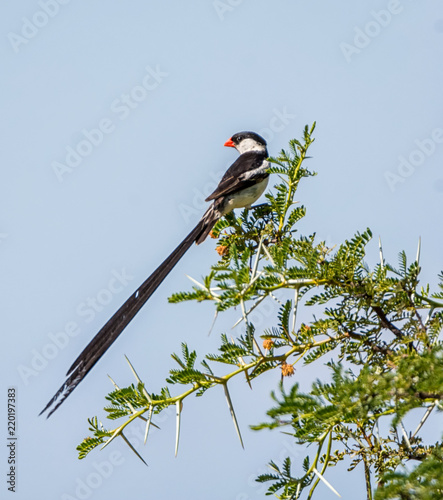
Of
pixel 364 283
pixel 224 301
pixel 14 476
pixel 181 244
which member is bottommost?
pixel 14 476

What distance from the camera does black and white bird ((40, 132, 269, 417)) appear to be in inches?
96.0

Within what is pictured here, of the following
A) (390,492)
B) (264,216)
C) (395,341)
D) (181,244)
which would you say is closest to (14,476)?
(181,244)

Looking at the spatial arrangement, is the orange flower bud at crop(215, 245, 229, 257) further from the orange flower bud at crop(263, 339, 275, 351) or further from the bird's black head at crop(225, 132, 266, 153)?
the bird's black head at crop(225, 132, 266, 153)

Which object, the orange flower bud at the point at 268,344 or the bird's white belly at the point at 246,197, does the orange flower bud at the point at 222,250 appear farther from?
the bird's white belly at the point at 246,197

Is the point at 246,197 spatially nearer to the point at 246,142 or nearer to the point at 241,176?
the point at 241,176

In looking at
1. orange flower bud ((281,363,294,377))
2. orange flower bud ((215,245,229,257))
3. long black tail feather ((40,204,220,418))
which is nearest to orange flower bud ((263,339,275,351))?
orange flower bud ((281,363,294,377))

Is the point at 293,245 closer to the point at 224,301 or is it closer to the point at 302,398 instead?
the point at 224,301

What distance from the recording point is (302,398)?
1605mm

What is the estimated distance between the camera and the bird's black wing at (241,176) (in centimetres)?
452

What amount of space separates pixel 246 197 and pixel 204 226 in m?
0.91

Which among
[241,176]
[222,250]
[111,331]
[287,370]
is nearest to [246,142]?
[241,176]

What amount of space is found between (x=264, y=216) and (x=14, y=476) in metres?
2.12

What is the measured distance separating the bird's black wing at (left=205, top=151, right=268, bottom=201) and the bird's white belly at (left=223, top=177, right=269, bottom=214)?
0.13 ft

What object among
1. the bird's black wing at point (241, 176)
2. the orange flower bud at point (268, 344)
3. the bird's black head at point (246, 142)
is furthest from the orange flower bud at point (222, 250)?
the bird's black head at point (246, 142)
